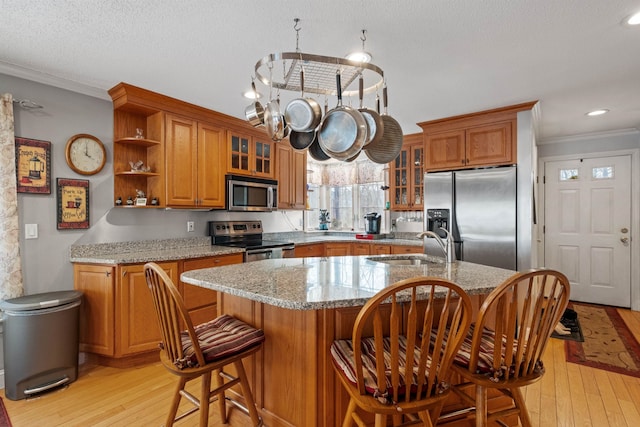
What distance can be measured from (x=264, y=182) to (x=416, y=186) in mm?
2131

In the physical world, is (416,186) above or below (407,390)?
above

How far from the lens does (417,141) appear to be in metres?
4.61

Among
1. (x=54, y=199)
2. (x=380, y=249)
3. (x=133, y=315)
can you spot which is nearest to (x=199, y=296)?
(x=133, y=315)

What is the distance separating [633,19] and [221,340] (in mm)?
2902

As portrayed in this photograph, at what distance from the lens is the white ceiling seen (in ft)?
5.95

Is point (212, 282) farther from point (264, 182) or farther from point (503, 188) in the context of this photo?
point (503, 188)

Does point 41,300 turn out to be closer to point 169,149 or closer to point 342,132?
point 169,149

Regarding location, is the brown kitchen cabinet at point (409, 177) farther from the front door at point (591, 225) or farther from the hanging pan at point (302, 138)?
the hanging pan at point (302, 138)

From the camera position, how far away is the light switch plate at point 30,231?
102 inches

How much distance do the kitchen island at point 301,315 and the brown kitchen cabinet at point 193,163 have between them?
163 centimetres

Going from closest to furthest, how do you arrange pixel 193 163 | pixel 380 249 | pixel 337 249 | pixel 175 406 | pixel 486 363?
1. pixel 486 363
2. pixel 175 406
3. pixel 193 163
4. pixel 380 249
5. pixel 337 249

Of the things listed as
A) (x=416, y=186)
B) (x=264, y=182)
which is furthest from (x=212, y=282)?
(x=416, y=186)

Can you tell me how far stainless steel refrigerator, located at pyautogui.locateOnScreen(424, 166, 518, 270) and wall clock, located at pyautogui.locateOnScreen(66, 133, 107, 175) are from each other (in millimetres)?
3509

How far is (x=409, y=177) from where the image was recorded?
4.70 metres
